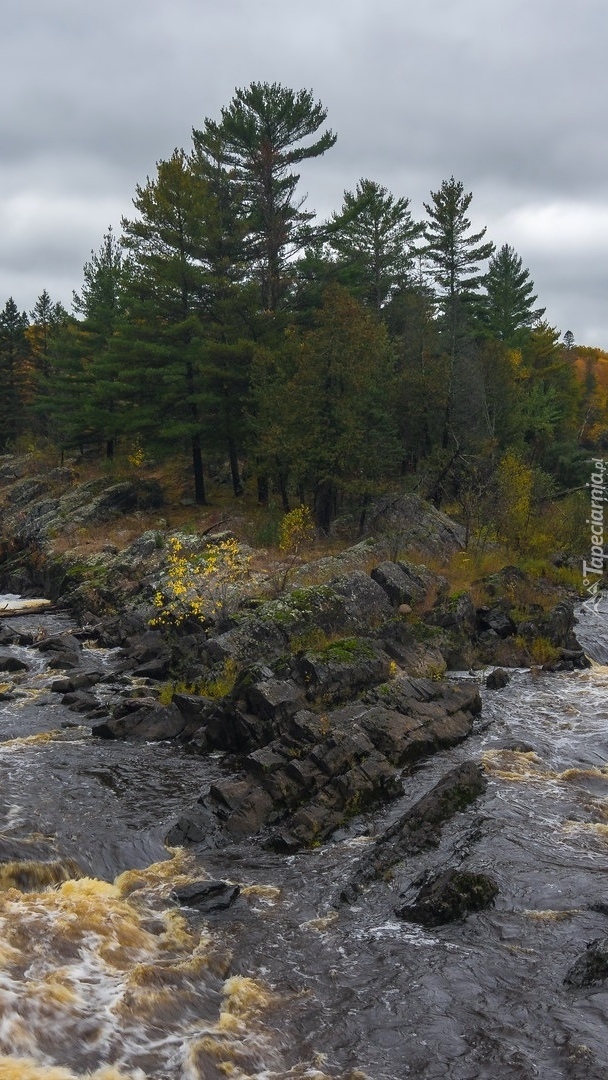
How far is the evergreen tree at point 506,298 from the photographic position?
171 ft

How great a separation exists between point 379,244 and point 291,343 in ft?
50.8

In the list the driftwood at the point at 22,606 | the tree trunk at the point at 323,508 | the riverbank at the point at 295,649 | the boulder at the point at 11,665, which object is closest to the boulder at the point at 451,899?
the riverbank at the point at 295,649

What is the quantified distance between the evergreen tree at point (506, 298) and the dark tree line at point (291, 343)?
7332mm

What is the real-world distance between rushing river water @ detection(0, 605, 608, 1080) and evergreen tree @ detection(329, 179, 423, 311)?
3569cm

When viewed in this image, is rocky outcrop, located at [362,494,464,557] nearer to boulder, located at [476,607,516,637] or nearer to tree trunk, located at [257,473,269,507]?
boulder, located at [476,607,516,637]

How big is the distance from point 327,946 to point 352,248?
40970mm

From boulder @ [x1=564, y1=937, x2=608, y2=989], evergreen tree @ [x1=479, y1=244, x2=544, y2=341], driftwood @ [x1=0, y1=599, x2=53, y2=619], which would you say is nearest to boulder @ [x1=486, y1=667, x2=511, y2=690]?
boulder @ [x1=564, y1=937, x2=608, y2=989]

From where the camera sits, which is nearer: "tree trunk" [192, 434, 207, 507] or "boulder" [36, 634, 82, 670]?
"boulder" [36, 634, 82, 670]

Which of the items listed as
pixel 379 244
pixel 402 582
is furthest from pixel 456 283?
pixel 402 582

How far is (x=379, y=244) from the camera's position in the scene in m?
45.7

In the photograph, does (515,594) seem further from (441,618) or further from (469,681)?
(469,681)

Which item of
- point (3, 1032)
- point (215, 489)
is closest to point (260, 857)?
point (3, 1032)

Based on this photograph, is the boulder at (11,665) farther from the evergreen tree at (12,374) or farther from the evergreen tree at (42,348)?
the evergreen tree at (12,374)

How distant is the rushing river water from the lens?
811cm
